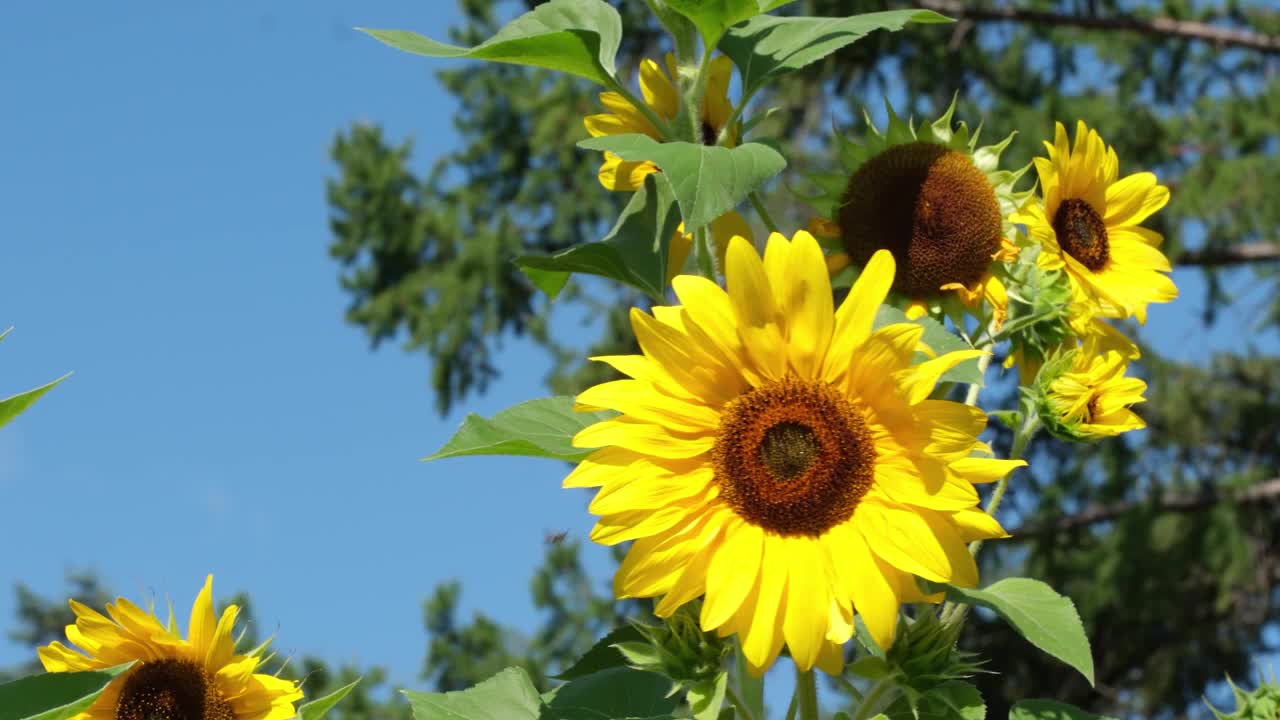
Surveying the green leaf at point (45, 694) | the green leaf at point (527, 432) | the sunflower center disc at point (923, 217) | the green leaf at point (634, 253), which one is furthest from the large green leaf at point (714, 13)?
the green leaf at point (45, 694)

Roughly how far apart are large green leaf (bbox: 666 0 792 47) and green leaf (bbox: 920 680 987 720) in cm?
73

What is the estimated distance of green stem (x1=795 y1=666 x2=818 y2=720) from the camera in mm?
1509

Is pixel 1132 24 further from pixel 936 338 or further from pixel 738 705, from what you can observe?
pixel 738 705

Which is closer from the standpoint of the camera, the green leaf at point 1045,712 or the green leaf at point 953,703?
the green leaf at point 953,703

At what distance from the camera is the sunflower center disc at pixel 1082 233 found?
6.73ft

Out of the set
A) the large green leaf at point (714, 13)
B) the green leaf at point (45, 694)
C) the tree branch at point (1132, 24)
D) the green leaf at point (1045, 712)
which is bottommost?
the tree branch at point (1132, 24)

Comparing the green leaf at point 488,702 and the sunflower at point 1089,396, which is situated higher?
the green leaf at point 488,702

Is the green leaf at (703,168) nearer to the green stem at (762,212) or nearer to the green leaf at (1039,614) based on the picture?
the green stem at (762,212)

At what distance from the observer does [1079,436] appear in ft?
6.17

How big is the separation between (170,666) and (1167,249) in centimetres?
924

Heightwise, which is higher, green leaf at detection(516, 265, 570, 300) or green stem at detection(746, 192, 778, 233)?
green leaf at detection(516, 265, 570, 300)

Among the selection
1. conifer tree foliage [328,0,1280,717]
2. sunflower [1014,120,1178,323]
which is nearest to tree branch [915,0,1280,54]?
conifer tree foliage [328,0,1280,717]

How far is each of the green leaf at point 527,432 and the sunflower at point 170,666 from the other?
18.3 inches

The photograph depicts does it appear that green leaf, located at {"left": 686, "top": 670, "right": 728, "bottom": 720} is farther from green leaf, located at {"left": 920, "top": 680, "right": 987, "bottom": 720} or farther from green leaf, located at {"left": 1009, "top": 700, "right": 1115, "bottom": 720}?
green leaf, located at {"left": 1009, "top": 700, "right": 1115, "bottom": 720}
